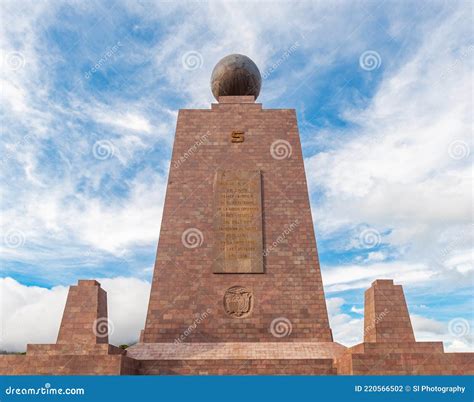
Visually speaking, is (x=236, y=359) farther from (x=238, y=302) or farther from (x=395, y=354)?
(x=395, y=354)

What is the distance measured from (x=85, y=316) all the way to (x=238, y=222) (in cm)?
529

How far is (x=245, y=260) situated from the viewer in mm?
13805

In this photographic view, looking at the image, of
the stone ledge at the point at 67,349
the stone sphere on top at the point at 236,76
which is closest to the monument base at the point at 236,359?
the stone ledge at the point at 67,349

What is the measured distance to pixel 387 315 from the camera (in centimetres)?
1159

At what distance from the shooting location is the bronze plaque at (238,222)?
13789 mm

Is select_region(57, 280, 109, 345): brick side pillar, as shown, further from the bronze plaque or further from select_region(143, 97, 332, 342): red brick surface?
the bronze plaque

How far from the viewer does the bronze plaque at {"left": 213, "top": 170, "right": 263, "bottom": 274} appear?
45.2 ft

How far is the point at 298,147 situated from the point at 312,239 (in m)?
3.32

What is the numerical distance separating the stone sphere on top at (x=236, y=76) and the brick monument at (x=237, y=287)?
0.14ft

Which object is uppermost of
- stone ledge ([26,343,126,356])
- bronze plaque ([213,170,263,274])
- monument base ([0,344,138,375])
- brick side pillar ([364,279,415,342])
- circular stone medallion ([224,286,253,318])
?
bronze plaque ([213,170,263,274])

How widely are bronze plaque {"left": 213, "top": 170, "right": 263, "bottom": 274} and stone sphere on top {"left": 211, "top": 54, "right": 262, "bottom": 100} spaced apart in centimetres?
385

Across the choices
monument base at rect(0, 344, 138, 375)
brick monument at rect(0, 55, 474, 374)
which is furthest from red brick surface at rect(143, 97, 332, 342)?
monument base at rect(0, 344, 138, 375)

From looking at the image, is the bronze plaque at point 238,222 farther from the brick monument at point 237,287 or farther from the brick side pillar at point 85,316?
the brick side pillar at point 85,316

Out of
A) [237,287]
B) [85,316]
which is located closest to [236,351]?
[237,287]
